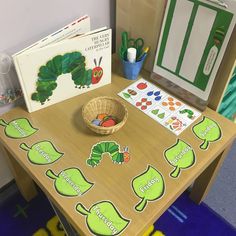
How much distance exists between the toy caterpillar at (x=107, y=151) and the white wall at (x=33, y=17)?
39cm

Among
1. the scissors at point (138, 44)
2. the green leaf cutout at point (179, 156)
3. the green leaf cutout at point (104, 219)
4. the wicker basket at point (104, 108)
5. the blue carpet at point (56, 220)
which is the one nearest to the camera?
the green leaf cutout at point (104, 219)

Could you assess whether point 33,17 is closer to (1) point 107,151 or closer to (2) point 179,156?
(1) point 107,151

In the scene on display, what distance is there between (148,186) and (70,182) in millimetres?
200

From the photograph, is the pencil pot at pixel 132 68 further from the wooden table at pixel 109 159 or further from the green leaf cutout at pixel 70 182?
the green leaf cutout at pixel 70 182

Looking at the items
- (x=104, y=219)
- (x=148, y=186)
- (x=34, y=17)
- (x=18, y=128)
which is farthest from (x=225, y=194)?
(x=34, y=17)

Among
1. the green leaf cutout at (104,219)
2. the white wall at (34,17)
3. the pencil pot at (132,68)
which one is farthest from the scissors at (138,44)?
the green leaf cutout at (104,219)

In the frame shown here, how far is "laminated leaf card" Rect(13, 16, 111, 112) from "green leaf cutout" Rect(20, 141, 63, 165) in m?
0.14

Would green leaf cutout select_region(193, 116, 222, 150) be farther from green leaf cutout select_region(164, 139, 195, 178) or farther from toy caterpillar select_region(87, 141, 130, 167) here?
toy caterpillar select_region(87, 141, 130, 167)

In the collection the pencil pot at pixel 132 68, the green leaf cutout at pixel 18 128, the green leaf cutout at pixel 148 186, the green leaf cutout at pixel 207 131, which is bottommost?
the green leaf cutout at pixel 18 128

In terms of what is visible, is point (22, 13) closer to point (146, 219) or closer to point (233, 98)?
point (146, 219)

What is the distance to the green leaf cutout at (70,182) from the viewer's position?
2.47 feet

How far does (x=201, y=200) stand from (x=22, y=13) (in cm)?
101

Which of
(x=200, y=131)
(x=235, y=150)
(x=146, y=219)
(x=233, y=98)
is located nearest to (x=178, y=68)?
(x=200, y=131)

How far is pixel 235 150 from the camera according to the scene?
5.09ft
